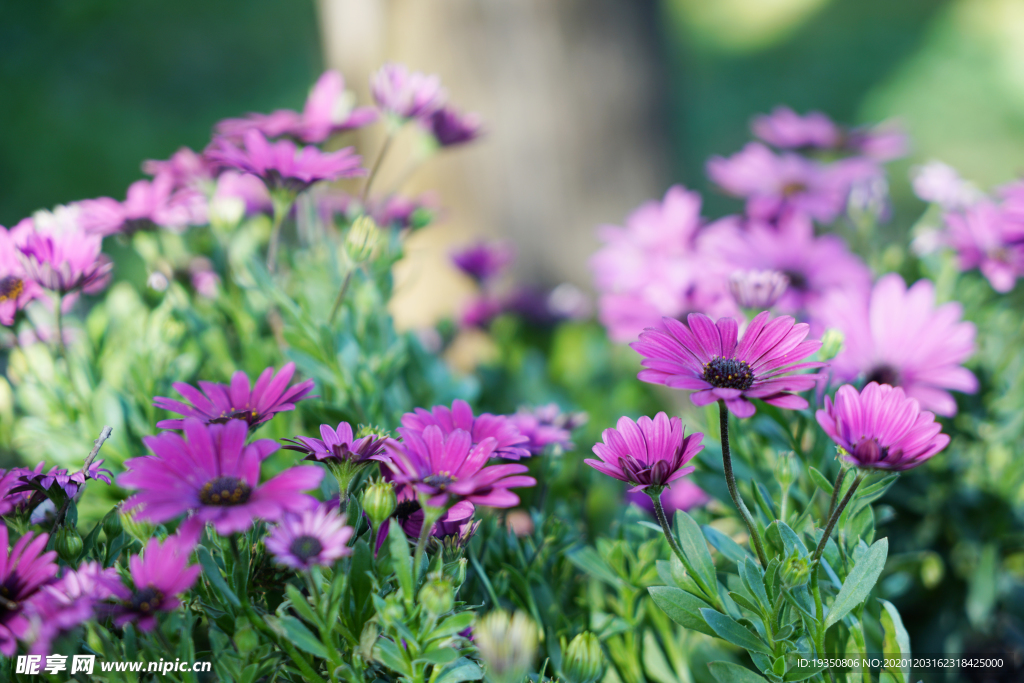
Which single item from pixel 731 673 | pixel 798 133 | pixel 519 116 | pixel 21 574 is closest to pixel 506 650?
pixel 731 673

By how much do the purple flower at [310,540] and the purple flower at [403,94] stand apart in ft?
1.97

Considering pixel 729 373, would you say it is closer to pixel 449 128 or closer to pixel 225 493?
pixel 225 493

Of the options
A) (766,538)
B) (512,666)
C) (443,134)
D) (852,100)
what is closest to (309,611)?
(512,666)

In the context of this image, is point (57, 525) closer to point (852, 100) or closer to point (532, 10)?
point (532, 10)

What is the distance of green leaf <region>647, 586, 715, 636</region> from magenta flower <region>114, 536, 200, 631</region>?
366 millimetres

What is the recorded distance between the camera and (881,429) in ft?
1.72

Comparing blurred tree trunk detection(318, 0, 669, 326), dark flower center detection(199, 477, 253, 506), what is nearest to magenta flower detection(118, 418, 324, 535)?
dark flower center detection(199, 477, 253, 506)

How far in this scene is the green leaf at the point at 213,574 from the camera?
1.70ft

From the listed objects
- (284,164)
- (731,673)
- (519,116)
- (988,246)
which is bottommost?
(731,673)

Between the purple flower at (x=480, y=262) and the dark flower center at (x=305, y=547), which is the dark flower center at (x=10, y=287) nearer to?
the dark flower center at (x=305, y=547)

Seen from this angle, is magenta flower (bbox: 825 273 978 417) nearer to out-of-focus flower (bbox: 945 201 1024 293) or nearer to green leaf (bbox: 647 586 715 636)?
out-of-focus flower (bbox: 945 201 1024 293)

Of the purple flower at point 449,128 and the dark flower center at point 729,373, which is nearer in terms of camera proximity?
the dark flower center at point 729,373

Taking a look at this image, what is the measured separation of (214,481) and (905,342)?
77 centimetres

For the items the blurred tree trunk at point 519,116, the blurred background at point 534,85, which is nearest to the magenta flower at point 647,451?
the blurred background at point 534,85
